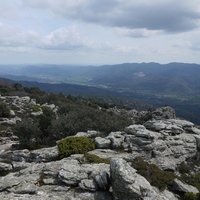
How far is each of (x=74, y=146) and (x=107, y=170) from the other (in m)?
5.52

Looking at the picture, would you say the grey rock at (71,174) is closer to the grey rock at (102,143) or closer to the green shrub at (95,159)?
the green shrub at (95,159)

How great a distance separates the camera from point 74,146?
21125mm

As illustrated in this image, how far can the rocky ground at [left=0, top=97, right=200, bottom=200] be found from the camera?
13.9 meters

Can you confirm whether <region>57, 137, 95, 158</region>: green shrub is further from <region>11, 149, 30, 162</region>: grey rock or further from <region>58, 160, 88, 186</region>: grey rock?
<region>58, 160, 88, 186</region>: grey rock

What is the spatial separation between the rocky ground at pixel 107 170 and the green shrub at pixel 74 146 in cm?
62

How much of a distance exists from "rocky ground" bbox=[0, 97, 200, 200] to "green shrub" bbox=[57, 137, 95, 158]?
618mm

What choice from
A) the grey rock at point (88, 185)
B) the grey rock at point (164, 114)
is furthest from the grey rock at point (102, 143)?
the grey rock at point (164, 114)

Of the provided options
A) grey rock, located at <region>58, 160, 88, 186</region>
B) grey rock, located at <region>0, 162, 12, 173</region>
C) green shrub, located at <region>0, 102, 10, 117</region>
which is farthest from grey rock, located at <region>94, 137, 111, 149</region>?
green shrub, located at <region>0, 102, 10, 117</region>

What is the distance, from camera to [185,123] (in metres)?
29.7

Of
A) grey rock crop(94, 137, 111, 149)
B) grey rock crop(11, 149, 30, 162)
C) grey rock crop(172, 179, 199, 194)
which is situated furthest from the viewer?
grey rock crop(11, 149, 30, 162)

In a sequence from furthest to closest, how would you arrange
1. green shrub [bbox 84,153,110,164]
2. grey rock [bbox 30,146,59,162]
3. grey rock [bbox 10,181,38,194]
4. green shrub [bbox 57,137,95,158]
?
grey rock [bbox 30,146,59,162] → green shrub [bbox 57,137,95,158] → green shrub [bbox 84,153,110,164] → grey rock [bbox 10,181,38,194]

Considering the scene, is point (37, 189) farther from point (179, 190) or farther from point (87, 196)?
point (179, 190)

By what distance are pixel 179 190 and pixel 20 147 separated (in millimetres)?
17406

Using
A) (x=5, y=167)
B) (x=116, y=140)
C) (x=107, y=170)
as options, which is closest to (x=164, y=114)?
(x=116, y=140)
